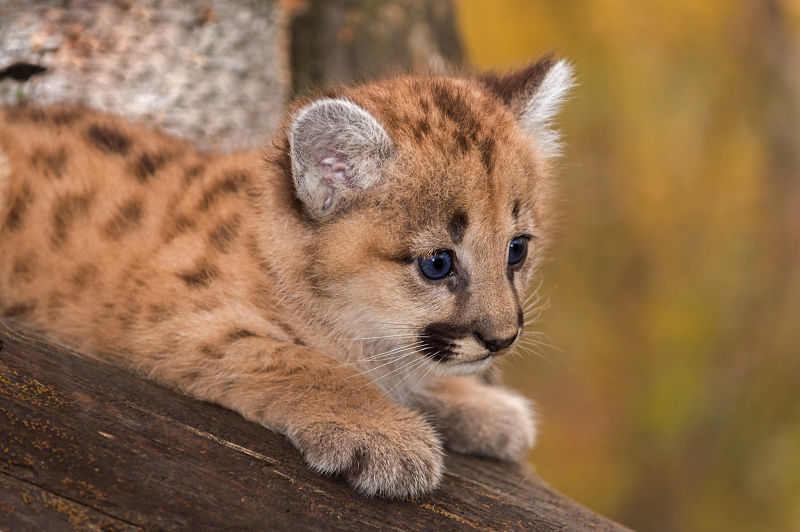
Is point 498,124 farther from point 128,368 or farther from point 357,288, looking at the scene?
point 128,368

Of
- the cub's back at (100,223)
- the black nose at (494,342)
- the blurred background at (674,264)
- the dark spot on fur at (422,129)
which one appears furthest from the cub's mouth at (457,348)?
the blurred background at (674,264)

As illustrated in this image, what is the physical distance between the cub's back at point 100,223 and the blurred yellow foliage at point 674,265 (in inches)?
181

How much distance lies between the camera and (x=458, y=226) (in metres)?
3.56

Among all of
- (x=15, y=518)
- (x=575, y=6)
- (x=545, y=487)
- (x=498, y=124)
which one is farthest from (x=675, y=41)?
(x=15, y=518)

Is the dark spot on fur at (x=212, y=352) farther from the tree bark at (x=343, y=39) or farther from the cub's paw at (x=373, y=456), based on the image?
the tree bark at (x=343, y=39)

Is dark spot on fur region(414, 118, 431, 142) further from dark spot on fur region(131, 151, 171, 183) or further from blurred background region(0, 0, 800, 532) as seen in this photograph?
blurred background region(0, 0, 800, 532)

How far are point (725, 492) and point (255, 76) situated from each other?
596cm

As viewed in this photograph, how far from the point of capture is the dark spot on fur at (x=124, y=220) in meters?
4.12

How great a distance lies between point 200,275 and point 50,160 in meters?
1.11

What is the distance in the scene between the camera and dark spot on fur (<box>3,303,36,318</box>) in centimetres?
408

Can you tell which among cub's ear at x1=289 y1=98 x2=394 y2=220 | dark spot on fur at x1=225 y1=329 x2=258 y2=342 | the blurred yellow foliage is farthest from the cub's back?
the blurred yellow foliage

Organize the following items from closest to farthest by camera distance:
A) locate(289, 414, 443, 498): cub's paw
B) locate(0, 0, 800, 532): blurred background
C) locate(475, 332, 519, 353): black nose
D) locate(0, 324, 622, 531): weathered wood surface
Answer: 1. locate(0, 324, 622, 531): weathered wood surface
2. locate(289, 414, 443, 498): cub's paw
3. locate(475, 332, 519, 353): black nose
4. locate(0, 0, 800, 532): blurred background

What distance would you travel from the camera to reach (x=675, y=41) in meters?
8.59

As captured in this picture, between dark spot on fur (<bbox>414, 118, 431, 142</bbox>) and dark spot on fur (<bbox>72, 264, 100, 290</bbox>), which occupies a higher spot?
dark spot on fur (<bbox>414, 118, 431, 142</bbox>)
